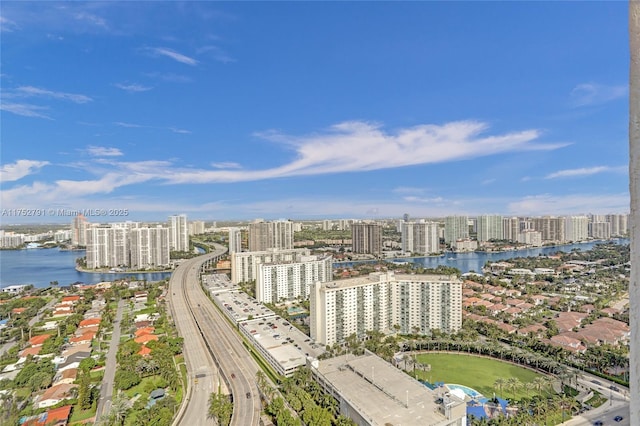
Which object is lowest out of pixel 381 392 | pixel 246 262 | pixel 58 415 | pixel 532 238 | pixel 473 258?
pixel 473 258

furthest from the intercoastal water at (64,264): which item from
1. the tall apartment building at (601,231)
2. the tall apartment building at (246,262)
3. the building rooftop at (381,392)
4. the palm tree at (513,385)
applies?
the building rooftop at (381,392)

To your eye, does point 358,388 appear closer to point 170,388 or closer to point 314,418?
point 314,418

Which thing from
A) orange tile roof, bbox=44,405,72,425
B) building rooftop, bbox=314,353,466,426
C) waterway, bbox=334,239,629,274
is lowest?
waterway, bbox=334,239,629,274

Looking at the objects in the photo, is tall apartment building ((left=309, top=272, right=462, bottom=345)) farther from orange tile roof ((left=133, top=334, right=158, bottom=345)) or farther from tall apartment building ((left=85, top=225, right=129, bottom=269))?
tall apartment building ((left=85, top=225, right=129, bottom=269))

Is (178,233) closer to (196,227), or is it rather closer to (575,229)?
(196,227)

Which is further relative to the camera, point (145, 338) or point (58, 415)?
point (145, 338)

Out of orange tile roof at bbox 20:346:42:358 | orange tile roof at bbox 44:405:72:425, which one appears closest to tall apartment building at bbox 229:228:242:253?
orange tile roof at bbox 20:346:42:358

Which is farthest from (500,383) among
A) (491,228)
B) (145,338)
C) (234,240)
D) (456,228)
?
(491,228)
